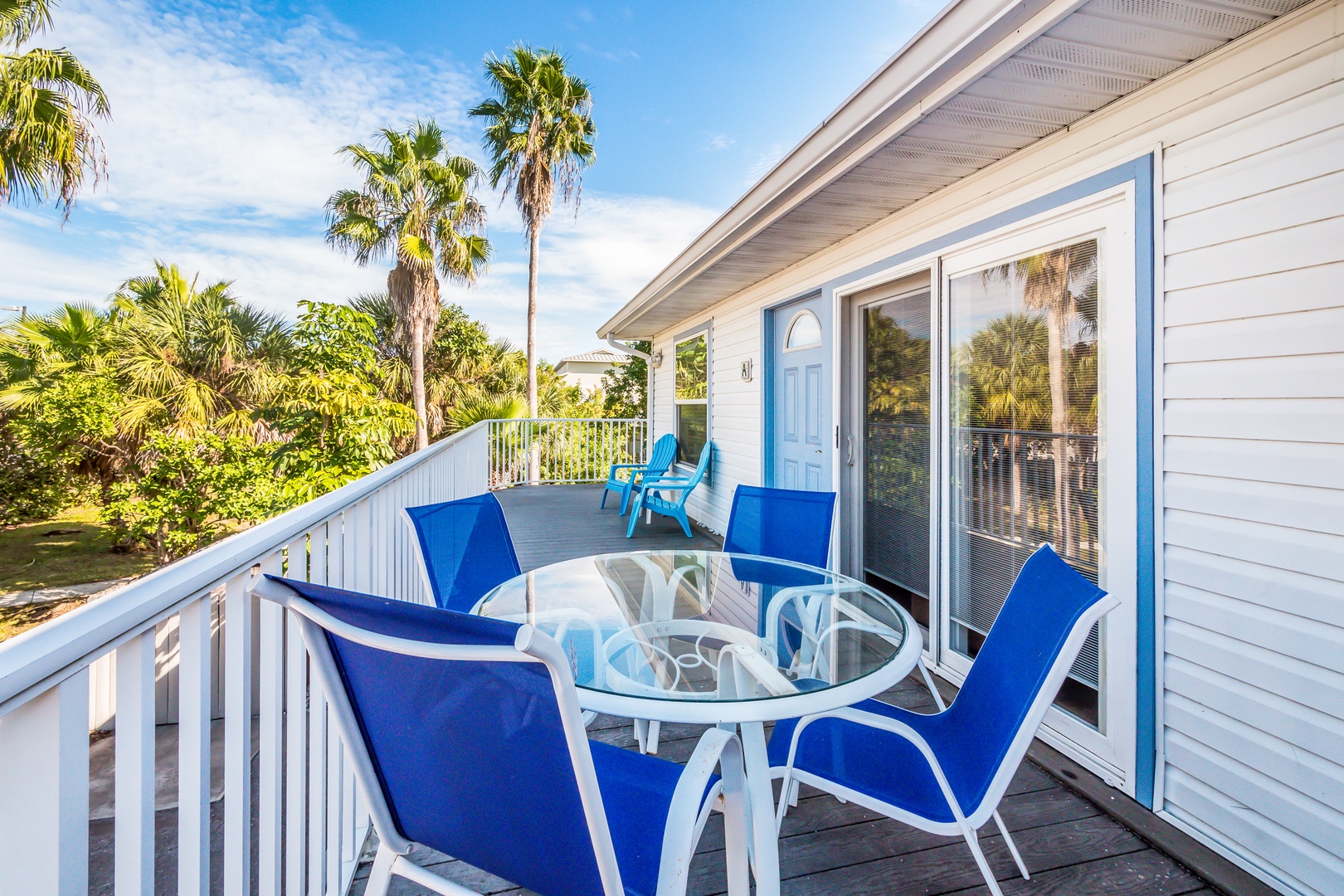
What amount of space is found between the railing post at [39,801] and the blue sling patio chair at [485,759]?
12.4 inches

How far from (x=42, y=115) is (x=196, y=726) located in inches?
376

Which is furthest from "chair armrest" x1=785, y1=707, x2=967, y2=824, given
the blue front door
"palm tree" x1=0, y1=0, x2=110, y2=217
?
"palm tree" x1=0, y1=0, x2=110, y2=217

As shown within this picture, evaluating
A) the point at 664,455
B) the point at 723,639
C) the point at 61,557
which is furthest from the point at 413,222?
the point at 723,639

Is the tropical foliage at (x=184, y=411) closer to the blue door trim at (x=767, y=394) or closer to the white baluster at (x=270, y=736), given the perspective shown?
the blue door trim at (x=767, y=394)

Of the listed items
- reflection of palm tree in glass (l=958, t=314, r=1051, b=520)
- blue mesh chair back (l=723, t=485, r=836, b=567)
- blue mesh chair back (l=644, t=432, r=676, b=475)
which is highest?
reflection of palm tree in glass (l=958, t=314, r=1051, b=520)

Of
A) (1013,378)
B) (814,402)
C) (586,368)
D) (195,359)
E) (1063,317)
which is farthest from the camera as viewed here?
(586,368)

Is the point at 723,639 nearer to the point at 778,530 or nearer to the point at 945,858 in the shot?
the point at 945,858

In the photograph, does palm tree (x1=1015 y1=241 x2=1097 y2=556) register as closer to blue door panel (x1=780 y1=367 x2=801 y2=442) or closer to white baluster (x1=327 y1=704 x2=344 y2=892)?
blue door panel (x1=780 y1=367 x2=801 y2=442)

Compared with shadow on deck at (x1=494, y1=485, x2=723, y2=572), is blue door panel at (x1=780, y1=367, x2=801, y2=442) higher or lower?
higher

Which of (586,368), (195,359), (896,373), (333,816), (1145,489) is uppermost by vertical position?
(586,368)

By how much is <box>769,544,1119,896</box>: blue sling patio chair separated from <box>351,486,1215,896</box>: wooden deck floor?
0.09 meters

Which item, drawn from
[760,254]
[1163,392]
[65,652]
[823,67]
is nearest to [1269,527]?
[1163,392]

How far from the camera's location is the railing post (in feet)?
2.01

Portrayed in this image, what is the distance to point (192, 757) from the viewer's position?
88 centimetres
